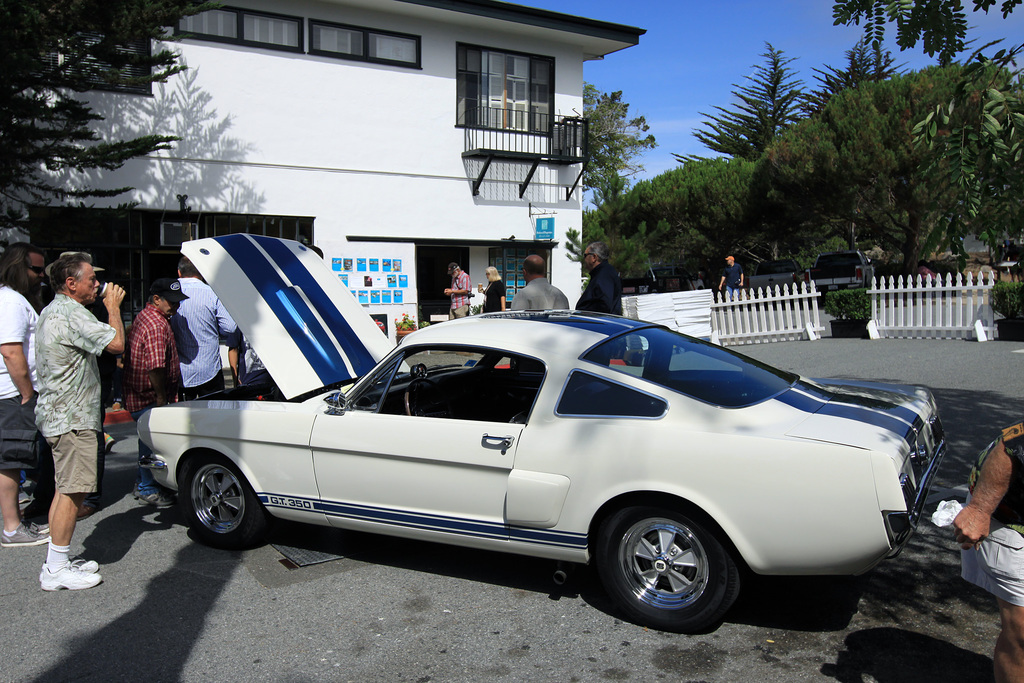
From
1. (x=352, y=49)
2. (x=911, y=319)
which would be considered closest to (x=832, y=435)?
(x=911, y=319)

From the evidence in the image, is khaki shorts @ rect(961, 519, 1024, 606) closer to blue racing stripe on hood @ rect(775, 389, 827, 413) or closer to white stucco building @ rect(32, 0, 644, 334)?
blue racing stripe on hood @ rect(775, 389, 827, 413)

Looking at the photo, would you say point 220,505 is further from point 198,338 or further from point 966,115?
point 966,115

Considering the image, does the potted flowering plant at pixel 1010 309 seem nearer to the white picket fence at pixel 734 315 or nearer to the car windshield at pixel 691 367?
the white picket fence at pixel 734 315

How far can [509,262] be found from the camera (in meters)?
17.7

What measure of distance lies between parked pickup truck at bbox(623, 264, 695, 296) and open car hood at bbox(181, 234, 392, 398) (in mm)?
23931

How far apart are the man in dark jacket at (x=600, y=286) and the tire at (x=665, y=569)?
4.31 meters

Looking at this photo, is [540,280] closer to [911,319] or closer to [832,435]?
[832,435]

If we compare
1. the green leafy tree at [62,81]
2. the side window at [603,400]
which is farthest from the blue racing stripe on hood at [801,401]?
the green leafy tree at [62,81]

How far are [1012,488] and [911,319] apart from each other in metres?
13.4

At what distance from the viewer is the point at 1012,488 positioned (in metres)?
2.60

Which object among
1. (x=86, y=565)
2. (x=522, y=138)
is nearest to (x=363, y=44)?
(x=522, y=138)

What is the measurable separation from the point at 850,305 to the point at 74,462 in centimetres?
1419

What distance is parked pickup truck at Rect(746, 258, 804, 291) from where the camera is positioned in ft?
94.9

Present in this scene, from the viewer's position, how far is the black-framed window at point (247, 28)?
549 inches
